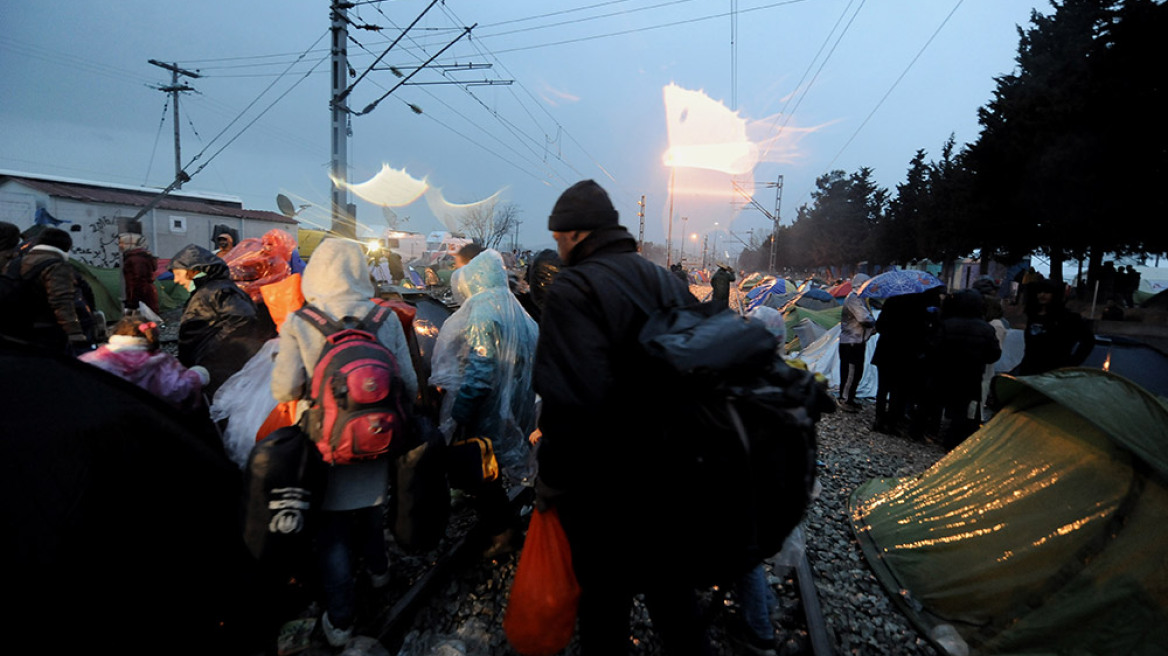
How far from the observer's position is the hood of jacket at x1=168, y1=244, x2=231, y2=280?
11.3ft

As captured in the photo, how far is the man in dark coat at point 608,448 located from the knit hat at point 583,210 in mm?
165

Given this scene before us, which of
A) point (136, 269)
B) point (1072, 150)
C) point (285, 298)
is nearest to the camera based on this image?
point (285, 298)

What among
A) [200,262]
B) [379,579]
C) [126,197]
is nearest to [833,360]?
[379,579]

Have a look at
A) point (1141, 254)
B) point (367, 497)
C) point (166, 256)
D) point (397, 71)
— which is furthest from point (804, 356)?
point (166, 256)

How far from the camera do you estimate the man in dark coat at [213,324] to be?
3416 mm

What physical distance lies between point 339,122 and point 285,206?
2.48 m

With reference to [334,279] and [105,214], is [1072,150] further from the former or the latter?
[105,214]

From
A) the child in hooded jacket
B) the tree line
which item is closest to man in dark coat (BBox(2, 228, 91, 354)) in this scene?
the child in hooded jacket

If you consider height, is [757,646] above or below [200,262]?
below

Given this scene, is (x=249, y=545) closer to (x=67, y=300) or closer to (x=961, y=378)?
(x=67, y=300)

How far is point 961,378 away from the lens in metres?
5.61

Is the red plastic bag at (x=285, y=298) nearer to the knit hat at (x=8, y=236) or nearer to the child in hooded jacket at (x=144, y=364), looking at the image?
the child in hooded jacket at (x=144, y=364)

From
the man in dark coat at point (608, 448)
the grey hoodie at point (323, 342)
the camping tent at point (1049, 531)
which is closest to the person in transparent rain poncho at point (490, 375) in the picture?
the grey hoodie at point (323, 342)

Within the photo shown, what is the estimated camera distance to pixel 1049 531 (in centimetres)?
271
